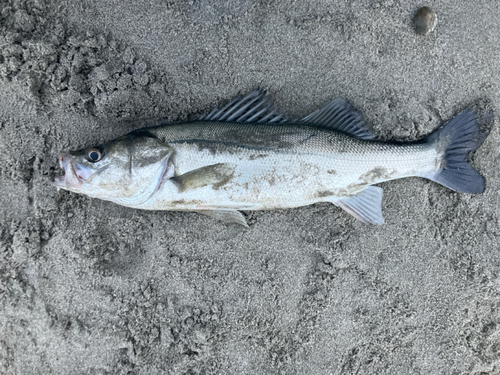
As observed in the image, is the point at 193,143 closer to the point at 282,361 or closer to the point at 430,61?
the point at 282,361

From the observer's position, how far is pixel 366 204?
2.95m

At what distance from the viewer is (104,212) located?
304 cm

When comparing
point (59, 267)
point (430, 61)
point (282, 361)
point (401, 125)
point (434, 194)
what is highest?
point (430, 61)

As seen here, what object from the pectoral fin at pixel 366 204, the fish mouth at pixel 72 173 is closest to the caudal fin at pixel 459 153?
the pectoral fin at pixel 366 204

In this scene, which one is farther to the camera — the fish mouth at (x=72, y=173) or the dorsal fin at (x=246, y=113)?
the dorsal fin at (x=246, y=113)

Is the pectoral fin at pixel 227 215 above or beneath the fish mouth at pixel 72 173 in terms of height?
beneath

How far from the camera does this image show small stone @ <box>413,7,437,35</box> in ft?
9.86

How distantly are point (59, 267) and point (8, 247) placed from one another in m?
0.47

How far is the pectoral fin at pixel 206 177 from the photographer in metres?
2.73

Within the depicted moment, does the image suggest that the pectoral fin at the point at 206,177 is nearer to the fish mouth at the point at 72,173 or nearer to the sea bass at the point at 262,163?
the sea bass at the point at 262,163

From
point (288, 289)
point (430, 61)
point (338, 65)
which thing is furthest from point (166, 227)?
point (430, 61)

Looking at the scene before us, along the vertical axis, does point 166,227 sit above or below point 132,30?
below

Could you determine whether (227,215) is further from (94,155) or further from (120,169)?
(94,155)

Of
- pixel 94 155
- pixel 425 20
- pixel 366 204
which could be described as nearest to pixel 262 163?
pixel 366 204
